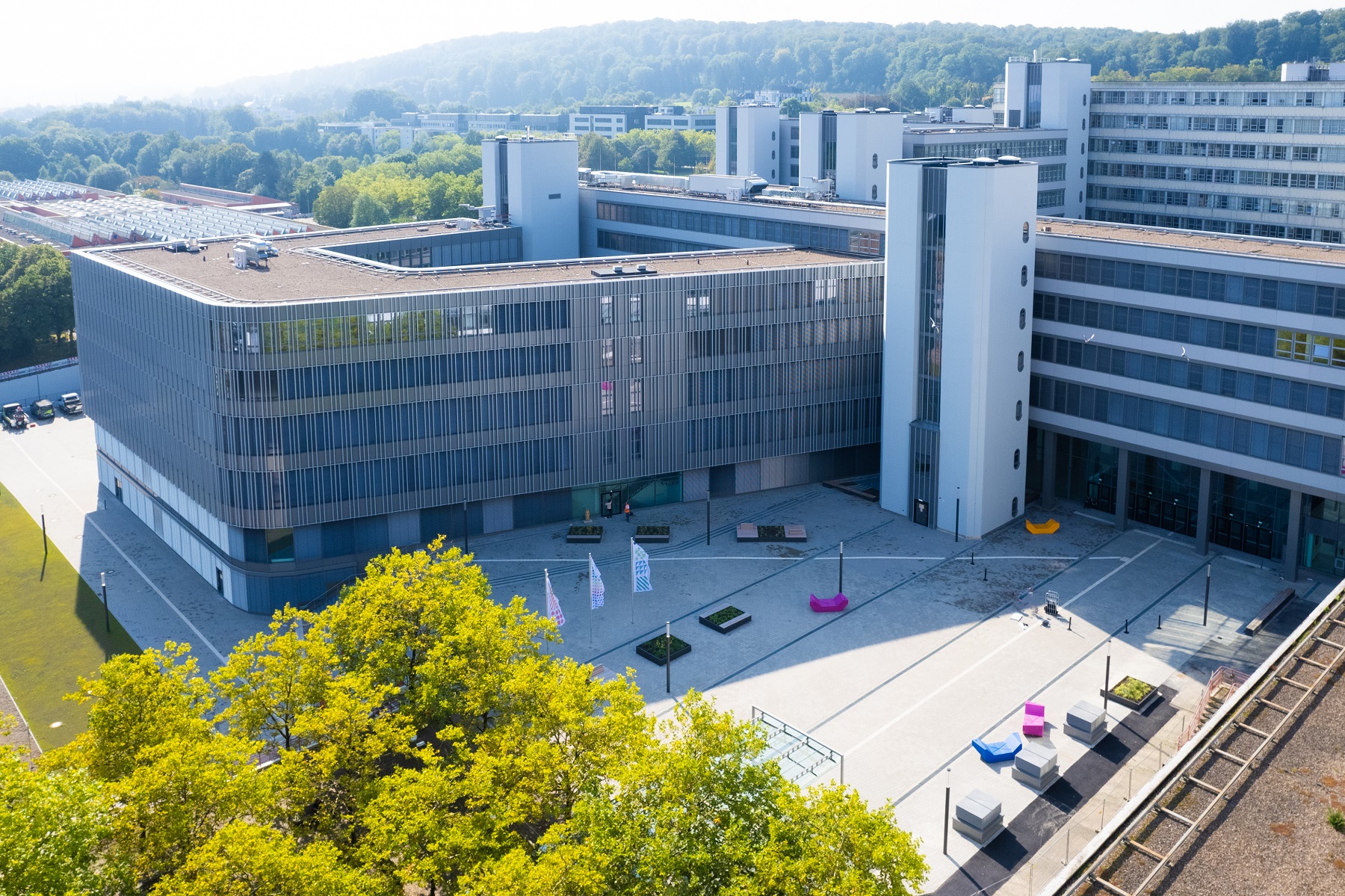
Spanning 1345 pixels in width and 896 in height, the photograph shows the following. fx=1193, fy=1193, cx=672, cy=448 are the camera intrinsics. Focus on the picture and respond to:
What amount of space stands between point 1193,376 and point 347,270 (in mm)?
61204

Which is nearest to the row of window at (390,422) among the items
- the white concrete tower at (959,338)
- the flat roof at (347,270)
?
the flat roof at (347,270)

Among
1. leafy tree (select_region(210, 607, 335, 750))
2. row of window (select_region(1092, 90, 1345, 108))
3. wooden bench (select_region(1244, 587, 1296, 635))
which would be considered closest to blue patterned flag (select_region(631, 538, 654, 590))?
leafy tree (select_region(210, 607, 335, 750))

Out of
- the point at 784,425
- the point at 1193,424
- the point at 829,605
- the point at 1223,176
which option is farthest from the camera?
the point at 1223,176

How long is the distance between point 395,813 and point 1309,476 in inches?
2348

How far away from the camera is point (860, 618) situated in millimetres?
72312

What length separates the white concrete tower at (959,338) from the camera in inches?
3214

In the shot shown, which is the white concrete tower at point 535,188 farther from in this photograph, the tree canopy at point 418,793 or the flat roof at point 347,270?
the tree canopy at point 418,793

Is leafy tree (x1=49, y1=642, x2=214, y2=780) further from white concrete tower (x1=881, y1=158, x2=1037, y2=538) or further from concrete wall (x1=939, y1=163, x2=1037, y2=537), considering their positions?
white concrete tower (x1=881, y1=158, x2=1037, y2=538)

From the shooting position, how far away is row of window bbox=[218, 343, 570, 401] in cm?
7400

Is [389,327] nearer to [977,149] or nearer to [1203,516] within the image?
[1203,516]

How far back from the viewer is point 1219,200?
141m

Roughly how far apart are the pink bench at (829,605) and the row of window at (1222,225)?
7539 cm

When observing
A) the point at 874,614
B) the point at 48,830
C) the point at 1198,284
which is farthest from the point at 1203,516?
the point at 48,830

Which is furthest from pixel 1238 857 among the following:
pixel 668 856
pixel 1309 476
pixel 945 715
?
pixel 1309 476
